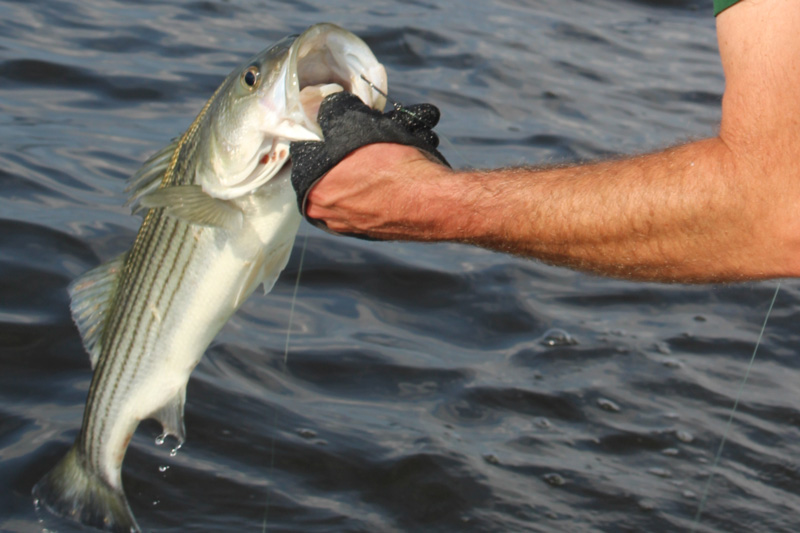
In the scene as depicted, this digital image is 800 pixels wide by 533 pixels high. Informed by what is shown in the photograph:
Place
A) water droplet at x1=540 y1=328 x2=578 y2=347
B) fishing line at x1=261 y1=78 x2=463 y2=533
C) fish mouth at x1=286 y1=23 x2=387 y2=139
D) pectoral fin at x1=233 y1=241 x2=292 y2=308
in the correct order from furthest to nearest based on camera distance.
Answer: water droplet at x1=540 y1=328 x2=578 y2=347, pectoral fin at x1=233 y1=241 x2=292 y2=308, fishing line at x1=261 y1=78 x2=463 y2=533, fish mouth at x1=286 y1=23 x2=387 y2=139

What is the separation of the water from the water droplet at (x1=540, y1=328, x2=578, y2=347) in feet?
0.06

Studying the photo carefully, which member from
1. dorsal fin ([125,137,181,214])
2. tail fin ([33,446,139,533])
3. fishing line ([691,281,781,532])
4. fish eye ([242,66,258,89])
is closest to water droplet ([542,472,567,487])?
fishing line ([691,281,781,532])

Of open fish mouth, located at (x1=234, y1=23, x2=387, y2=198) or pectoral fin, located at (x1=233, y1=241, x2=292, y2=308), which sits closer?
open fish mouth, located at (x1=234, y1=23, x2=387, y2=198)

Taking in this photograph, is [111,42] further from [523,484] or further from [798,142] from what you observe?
[798,142]

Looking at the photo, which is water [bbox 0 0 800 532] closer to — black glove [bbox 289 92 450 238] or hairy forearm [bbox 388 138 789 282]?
hairy forearm [bbox 388 138 789 282]

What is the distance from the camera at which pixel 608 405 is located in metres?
4.46

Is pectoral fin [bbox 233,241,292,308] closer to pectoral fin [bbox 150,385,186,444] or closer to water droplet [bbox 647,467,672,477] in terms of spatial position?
pectoral fin [bbox 150,385,186,444]

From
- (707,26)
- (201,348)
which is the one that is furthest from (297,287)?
(707,26)

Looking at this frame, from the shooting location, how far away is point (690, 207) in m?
2.31

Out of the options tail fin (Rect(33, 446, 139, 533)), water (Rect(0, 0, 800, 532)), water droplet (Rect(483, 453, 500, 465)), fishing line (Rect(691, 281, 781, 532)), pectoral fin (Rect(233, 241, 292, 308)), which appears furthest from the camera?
water droplet (Rect(483, 453, 500, 465))

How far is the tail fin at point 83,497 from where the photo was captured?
3115mm

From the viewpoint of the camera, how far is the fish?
2.60 meters

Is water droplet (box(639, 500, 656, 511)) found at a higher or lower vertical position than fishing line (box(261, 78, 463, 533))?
lower

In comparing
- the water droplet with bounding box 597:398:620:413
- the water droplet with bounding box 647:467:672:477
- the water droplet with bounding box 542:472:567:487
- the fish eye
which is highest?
the fish eye
